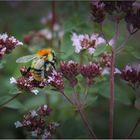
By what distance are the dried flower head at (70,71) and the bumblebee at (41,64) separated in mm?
52

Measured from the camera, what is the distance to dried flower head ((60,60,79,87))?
1.85 metres

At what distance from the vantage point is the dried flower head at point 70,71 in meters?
1.85

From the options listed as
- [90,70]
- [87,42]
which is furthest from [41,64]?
[87,42]

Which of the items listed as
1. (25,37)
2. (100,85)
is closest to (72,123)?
(100,85)

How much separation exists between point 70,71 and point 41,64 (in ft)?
0.44

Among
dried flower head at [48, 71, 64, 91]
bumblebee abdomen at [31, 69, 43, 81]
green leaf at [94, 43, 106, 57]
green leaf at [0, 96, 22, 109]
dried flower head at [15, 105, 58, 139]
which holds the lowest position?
dried flower head at [15, 105, 58, 139]

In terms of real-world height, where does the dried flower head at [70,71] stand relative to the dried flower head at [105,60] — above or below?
below

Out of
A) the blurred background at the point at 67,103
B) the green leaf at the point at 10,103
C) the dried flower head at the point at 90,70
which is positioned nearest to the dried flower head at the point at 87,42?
the blurred background at the point at 67,103

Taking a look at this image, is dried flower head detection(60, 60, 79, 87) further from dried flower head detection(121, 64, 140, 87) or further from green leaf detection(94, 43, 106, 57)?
dried flower head detection(121, 64, 140, 87)

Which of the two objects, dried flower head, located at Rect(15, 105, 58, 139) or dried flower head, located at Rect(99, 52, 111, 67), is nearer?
dried flower head, located at Rect(15, 105, 58, 139)

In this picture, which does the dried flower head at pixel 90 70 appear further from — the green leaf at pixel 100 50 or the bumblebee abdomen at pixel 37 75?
→ the bumblebee abdomen at pixel 37 75

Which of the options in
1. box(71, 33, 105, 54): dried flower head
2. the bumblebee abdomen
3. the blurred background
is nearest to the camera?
the bumblebee abdomen

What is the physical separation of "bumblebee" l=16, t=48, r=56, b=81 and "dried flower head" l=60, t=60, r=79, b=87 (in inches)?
2.1

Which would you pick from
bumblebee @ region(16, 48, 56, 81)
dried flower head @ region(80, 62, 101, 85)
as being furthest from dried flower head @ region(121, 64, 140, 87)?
bumblebee @ region(16, 48, 56, 81)
